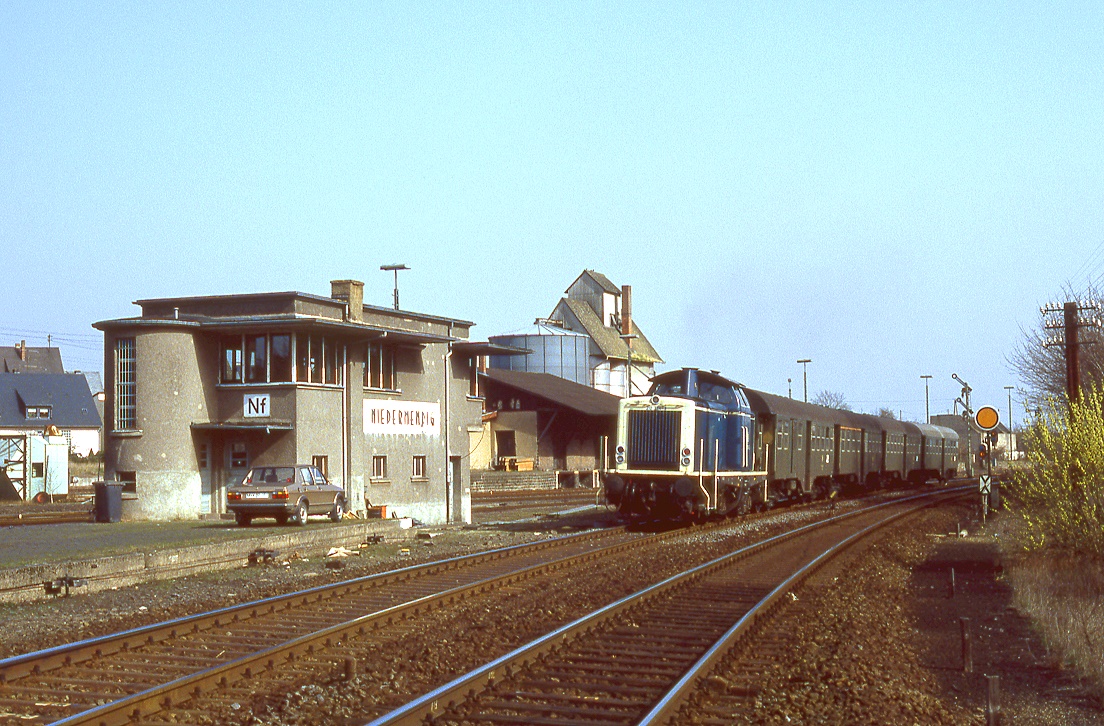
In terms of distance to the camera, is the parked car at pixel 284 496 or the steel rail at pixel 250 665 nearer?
the steel rail at pixel 250 665

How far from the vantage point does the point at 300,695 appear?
8.62m

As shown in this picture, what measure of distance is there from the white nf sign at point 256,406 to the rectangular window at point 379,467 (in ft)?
14.3

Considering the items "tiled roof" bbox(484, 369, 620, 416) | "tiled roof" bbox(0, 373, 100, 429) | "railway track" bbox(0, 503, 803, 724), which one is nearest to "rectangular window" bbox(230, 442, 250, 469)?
"railway track" bbox(0, 503, 803, 724)

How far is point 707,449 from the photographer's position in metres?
26.4

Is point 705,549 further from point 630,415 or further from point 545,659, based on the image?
point 545,659

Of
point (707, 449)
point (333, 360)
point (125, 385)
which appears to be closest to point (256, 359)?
point (333, 360)

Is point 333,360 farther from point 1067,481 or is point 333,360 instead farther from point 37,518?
point 1067,481

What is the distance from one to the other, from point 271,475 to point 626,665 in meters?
19.5

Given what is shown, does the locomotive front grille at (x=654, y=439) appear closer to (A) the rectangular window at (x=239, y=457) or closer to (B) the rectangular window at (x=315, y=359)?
(B) the rectangular window at (x=315, y=359)

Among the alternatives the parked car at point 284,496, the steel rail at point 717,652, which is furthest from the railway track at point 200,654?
the parked car at point 284,496

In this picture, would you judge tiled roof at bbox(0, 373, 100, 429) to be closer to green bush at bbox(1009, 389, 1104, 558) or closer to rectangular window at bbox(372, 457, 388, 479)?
rectangular window at bbox(372, 457, 388, 479)

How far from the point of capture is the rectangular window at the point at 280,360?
31.1 m

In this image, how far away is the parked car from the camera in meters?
27.0

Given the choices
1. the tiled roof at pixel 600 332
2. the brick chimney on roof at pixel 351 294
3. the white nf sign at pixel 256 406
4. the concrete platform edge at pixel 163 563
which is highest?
the tiled roof at pixel 600 332
